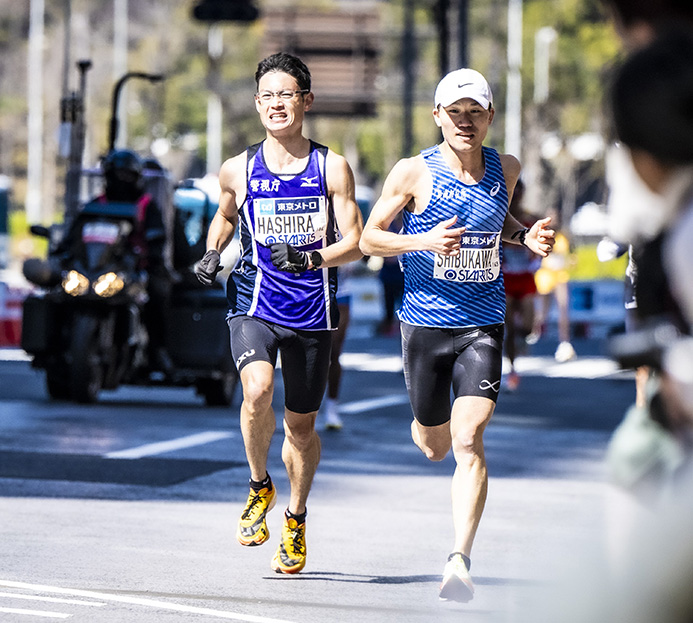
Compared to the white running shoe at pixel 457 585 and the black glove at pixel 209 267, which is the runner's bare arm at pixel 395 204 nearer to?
the black glove at pixel 209 267

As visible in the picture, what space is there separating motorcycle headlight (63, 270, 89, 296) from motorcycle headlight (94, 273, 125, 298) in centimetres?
12

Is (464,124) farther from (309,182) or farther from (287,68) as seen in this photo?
(287,68)

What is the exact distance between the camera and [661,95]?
9.83 feet

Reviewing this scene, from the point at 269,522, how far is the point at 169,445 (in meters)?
3.31

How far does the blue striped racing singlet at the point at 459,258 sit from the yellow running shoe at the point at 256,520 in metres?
0.94

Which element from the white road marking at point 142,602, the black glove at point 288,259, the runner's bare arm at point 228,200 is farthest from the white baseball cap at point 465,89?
the white road marking at point 142,602

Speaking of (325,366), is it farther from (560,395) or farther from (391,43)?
(391,43)

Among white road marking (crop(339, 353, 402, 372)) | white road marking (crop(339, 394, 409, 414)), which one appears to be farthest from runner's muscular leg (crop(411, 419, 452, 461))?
white road marking (crop(339, 353, 402, 372))

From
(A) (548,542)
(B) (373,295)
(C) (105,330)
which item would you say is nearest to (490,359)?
(A) (548,542)

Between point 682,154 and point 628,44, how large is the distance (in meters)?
0.26

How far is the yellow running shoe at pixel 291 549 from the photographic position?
709 centimetres

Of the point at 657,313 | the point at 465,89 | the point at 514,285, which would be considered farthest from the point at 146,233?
the point at 657,313

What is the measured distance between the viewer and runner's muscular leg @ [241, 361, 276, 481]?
23.3 feet

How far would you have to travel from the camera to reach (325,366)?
7.29m
